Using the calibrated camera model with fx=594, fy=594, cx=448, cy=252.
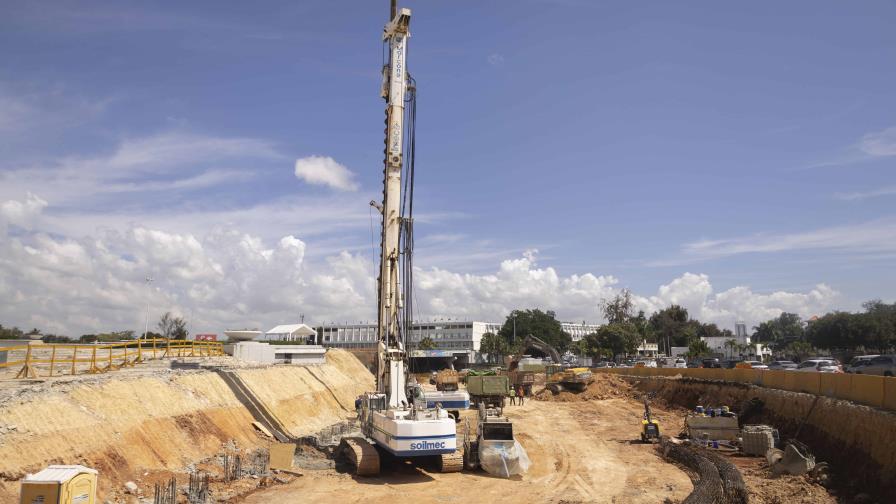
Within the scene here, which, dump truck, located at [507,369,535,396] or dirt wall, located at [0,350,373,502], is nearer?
dirt wall, located at [0,350,373,502]

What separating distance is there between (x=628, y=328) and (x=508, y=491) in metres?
84.1

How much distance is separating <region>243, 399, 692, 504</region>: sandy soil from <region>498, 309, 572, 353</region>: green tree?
98.3 m

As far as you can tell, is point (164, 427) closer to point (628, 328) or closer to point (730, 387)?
point (730, 387)

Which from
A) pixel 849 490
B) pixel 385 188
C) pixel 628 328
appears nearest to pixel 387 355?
pixel 385 188

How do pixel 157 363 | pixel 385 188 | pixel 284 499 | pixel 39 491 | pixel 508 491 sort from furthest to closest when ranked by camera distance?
pixel 157 363
pixel 385 188
pixel 508 491
pixel 284 499
pixel 39 491

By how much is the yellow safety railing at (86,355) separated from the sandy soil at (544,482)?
14.1 metres

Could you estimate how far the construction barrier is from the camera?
20.2 meters

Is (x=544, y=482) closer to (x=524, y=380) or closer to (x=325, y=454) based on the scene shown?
(x=325, y=454)

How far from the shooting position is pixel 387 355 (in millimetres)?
21984

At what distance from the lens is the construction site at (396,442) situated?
1617 centimetres

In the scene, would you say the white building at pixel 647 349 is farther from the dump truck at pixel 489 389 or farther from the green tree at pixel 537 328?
the dump truck at pixel 489 389

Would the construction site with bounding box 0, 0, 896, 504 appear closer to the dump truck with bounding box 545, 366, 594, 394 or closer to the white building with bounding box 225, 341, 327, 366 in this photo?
the white building with bounding box 225, 341, 327, 366

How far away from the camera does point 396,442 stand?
17.9 metres

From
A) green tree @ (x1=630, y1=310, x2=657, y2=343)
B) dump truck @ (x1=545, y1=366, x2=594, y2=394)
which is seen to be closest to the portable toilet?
dump truck @ (x1=545, y1=366, x2=594, y2=394)
